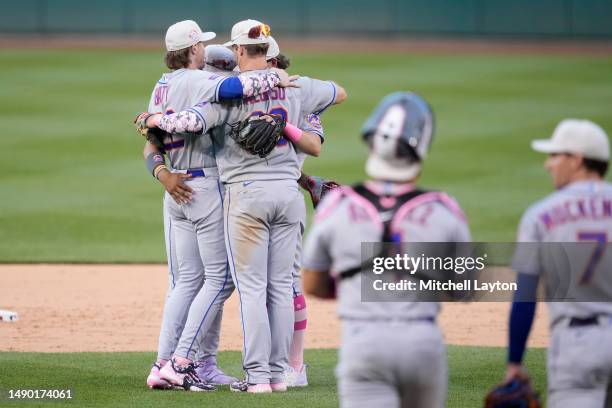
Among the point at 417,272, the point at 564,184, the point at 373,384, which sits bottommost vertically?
the point at 373,384

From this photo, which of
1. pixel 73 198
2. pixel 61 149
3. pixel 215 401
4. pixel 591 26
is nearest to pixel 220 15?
pixel 591 26

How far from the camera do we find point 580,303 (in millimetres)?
3807

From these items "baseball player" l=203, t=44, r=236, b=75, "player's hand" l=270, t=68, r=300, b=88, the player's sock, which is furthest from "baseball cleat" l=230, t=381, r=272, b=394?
"baseball player" l=203, t=44, r=236, b=75

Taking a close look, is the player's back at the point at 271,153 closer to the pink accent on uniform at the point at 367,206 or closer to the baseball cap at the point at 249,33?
the baseball cap at the point at 249,33

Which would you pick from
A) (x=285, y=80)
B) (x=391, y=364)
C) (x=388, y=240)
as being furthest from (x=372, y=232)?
(x=285, y=80)

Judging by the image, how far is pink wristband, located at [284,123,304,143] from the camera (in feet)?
19.7

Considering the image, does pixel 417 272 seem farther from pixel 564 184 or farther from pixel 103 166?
pixel 103 166

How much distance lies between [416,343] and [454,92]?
18.4 meters

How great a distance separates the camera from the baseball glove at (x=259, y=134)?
19.1 ft

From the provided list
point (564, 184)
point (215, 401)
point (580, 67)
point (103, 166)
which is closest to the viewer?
point (564, 184)

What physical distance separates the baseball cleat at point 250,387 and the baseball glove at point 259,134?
1.27 metres

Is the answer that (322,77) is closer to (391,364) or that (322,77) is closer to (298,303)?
(298,303)

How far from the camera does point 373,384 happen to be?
Result: 142 inches

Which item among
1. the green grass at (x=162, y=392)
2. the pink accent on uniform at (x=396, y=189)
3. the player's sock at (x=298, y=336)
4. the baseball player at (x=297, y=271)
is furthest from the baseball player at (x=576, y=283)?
the player's sock at (x=298, y=336)
